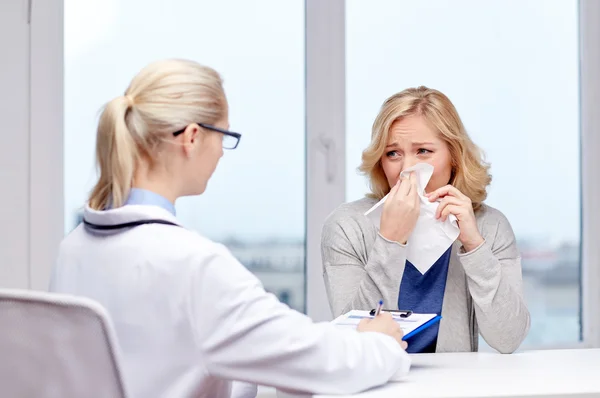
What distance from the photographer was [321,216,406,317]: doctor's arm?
1822 millimetres

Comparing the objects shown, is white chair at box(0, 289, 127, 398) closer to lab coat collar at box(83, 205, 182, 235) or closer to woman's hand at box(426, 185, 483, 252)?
lab coat collar at box(83, 205, 182, 235)

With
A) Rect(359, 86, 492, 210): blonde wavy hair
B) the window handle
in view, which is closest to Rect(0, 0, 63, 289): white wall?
the window handle

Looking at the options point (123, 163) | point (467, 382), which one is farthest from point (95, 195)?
point (467, 382)

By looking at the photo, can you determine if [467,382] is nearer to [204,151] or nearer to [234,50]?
[204,151]

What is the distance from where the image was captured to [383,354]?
48.7 inches

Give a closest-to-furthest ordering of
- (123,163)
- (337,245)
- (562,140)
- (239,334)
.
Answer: (239,334) → (123,163) → (337,245) → (562,140)

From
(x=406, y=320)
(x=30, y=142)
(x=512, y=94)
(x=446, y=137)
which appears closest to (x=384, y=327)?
(x=406, y=320)

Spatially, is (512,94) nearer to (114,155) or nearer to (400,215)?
(400,215)

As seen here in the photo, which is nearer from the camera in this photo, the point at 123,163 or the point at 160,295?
the point at 160,295

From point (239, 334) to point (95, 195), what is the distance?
1.19ft

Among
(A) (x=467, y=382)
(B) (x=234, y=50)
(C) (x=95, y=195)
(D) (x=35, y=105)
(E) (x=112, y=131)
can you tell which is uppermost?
(B) (x=234, y=50)

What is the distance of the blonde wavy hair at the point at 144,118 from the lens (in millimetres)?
1220

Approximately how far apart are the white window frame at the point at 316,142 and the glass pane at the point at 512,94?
53 mm

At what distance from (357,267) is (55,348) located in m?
1.07
